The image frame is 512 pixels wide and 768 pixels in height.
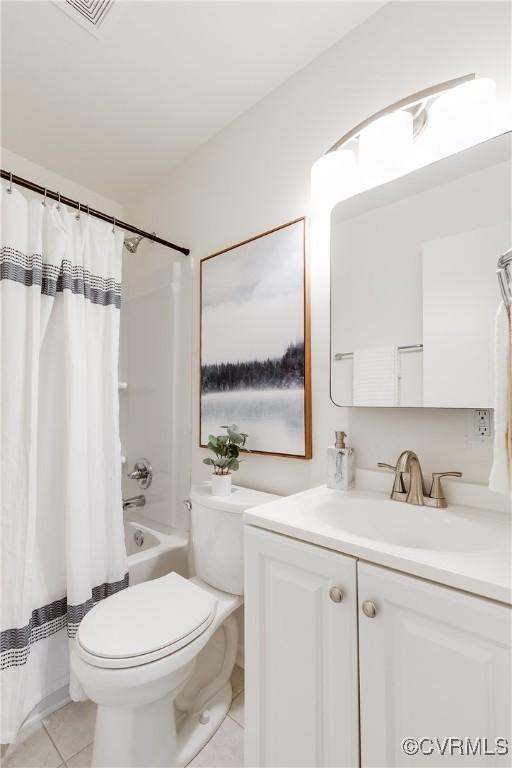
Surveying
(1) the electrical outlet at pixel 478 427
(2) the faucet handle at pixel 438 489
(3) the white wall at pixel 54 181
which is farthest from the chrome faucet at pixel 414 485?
(3) the white wall at pixel 54 181

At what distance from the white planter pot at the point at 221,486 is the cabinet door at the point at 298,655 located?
1.50 feet

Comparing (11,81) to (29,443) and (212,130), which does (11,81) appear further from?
(29,443)

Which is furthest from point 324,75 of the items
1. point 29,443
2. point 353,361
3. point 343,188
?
point 29,443

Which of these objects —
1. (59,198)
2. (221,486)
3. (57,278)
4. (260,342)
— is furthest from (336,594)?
(59,198)

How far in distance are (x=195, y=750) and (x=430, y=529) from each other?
108 cm

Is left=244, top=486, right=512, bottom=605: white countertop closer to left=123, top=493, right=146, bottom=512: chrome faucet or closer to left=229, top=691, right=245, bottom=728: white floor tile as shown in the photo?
left=229, top=691, right=245, bottom=728: white floor tile

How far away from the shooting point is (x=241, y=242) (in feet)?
5.30

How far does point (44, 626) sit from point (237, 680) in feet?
2.64

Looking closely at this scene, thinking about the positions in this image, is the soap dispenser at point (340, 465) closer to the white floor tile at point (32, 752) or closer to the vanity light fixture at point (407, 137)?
the vanity light fixture at point (407, 137)

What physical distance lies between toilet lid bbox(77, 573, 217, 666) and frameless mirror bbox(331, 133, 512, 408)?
0.84m

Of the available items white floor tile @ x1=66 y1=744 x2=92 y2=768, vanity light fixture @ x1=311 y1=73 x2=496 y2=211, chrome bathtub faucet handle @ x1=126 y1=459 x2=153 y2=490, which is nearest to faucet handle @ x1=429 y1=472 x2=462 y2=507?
vanity light fixture @ x1=311 y1=73 x2=496 y2=211

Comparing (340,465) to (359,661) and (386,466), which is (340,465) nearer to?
(386,466)

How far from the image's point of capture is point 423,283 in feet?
3.46

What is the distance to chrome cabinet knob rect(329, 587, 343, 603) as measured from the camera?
0.74 metres
